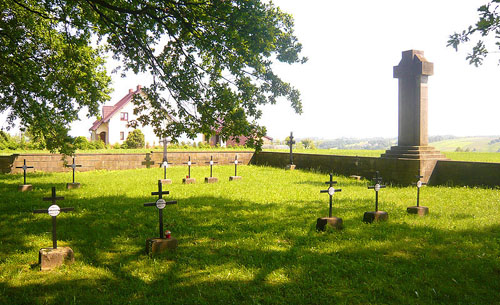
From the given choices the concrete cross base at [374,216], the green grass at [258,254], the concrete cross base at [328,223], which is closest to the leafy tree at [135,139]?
the green grass at [258,254]

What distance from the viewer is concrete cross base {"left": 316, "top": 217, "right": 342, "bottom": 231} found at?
25.3 ft

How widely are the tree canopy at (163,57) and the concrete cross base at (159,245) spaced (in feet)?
11.0

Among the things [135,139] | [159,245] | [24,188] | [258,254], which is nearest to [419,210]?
[258,254]

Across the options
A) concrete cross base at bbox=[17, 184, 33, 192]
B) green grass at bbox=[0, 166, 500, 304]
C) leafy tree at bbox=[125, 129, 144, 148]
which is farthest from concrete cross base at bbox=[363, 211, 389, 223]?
leafy tree at bbox=[125, 129, 144, 148]

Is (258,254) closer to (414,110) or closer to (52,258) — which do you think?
(52,258)

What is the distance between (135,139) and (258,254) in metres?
32.3

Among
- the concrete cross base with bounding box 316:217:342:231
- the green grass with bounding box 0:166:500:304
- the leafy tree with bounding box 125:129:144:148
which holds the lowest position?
the green grass with bounding box 0:166:500:304

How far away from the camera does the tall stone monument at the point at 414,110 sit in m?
14.9

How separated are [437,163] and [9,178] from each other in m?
19.3

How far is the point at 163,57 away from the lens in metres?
10.2

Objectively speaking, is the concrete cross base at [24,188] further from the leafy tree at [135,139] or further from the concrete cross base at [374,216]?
the leafy tree at [135,139]

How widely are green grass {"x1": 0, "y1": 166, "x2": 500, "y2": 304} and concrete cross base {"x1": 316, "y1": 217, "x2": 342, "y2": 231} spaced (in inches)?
8.0

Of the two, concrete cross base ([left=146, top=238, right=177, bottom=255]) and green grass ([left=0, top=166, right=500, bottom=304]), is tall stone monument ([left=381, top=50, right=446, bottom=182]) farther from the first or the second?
concrete cross base ([left=146, top=238, right=177, bottom=255])

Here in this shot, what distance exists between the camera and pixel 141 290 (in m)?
5.06
